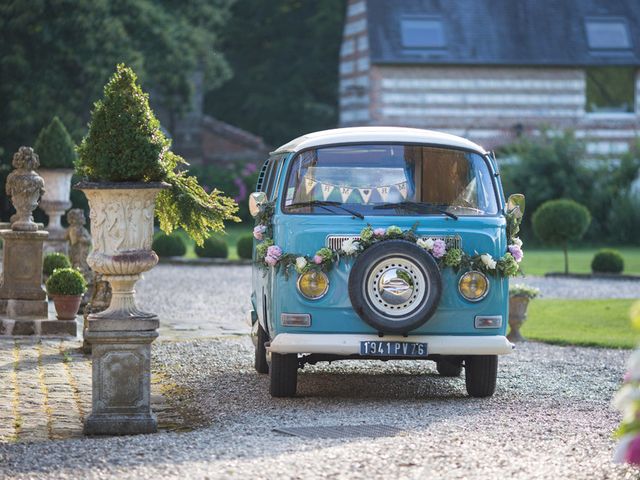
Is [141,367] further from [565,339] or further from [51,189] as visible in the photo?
[51,189]

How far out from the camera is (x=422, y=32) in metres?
40.8

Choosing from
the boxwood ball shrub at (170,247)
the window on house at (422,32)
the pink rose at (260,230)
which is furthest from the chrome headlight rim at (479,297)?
the window on house at (422,32)

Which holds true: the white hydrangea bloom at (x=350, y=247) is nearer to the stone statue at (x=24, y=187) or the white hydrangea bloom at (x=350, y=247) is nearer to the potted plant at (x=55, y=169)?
the stone statue at (x=24, y=187)

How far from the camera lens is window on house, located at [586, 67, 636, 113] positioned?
4222 centimetres

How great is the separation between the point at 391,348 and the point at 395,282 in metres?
0.46

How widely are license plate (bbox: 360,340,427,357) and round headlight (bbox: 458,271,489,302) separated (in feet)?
1.56

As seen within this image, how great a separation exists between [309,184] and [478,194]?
1.23m

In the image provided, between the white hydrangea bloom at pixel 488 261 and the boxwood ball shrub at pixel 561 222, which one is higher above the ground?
the boxwood ball shrub at pixel 561 222

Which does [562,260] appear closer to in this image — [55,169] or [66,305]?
[55,169]

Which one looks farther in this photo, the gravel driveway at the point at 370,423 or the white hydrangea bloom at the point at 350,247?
the white hydrangea bloom at the point at 350,247

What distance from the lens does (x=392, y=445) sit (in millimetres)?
7492

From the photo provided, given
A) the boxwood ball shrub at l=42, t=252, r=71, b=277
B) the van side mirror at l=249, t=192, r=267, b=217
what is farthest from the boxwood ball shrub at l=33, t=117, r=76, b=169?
the van side mirror at l=249, t=192, r=267, b=217

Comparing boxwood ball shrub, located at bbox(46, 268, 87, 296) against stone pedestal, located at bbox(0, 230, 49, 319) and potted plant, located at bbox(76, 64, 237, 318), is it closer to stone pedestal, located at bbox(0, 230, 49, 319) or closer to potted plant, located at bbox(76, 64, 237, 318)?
stone pedestal, located at bbox(0, 230, 49, 319)

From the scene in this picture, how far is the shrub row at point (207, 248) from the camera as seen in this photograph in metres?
28.4
